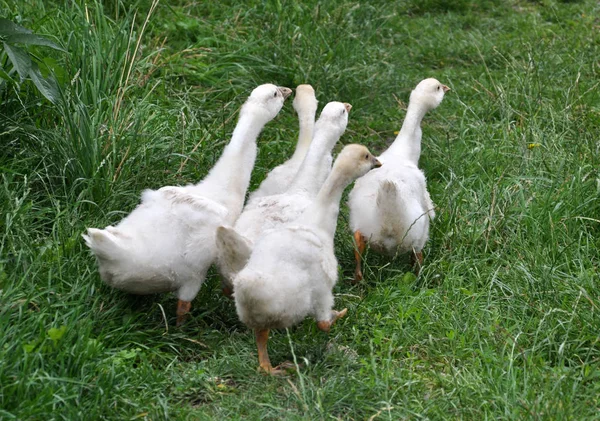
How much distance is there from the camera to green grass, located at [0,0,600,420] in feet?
14.6

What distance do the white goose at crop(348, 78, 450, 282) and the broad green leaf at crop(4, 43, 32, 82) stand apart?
6.84 feet

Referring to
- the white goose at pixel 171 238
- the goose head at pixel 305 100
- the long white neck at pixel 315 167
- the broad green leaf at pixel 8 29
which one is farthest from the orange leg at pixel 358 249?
the broad green leaf at pixel 8 29

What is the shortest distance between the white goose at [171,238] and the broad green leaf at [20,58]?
3.05 ft

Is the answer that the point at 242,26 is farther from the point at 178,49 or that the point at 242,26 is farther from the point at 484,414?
the point at 484,414

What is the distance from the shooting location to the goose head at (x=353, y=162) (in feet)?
17.4

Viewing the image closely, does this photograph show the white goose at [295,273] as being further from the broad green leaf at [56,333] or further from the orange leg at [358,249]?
the broad green leaf at [56,333]

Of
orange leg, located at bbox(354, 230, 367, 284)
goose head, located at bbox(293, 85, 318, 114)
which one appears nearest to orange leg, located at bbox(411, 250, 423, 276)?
orange leg, located at bbox(354, 230, 367, 284)

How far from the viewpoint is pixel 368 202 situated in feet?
19.6

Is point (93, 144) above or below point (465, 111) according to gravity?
above


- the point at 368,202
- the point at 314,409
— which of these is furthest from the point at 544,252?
the point at 314,409

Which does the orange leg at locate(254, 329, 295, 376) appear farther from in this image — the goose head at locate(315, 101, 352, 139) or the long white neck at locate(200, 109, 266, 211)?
the goose head at locate(315, 101, 352, 139)

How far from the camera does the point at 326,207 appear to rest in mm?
5203

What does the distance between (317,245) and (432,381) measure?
0.89 m

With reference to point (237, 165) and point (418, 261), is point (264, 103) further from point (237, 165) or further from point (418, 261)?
point (418, 261)
